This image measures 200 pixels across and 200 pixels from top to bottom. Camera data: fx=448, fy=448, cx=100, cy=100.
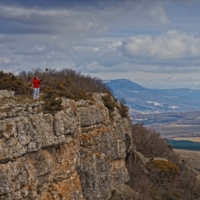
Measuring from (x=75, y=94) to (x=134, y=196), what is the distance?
38.9 feet

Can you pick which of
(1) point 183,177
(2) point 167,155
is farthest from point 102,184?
(2) point 167,155

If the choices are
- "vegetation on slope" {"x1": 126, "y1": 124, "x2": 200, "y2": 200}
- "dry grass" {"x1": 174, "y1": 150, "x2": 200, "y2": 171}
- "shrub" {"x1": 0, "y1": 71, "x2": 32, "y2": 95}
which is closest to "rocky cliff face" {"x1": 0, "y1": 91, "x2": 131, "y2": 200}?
"shrub" {"x1": 0, "y1": 71, "x2": 32, "y2": 95}

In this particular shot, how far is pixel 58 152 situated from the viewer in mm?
33625

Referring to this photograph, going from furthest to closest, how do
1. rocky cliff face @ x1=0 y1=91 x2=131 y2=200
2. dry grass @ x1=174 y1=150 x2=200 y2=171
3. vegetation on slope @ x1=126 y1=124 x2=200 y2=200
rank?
dry grass @ x1=174 y1=150 x2=200 y2=171
vegetation on slope @ x1=126 y1=124 x2=200 y2=200
rocky cliff face @ x1=0 y1=91 x2=131 y2=200

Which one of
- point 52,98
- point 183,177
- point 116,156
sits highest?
point 52,98

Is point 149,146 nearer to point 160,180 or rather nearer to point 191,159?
point 160,180

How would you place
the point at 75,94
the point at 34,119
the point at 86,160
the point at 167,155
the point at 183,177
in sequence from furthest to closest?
1. the point at 167,155
2. the point at 183,177
3. the point at 75,94
4. the point at 86,160
5. the point at 34,119

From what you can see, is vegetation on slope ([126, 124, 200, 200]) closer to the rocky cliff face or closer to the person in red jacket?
the rocky cliff face

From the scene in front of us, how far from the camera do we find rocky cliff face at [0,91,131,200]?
2822cm

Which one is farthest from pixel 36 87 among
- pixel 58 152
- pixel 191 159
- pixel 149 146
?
pixel 191 159

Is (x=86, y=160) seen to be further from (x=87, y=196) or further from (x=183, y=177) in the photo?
(x=183, y=177)

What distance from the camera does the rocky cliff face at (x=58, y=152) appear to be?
2822 cm

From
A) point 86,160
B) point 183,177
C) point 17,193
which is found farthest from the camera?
point 183,177

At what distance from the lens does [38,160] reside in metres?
30.8
